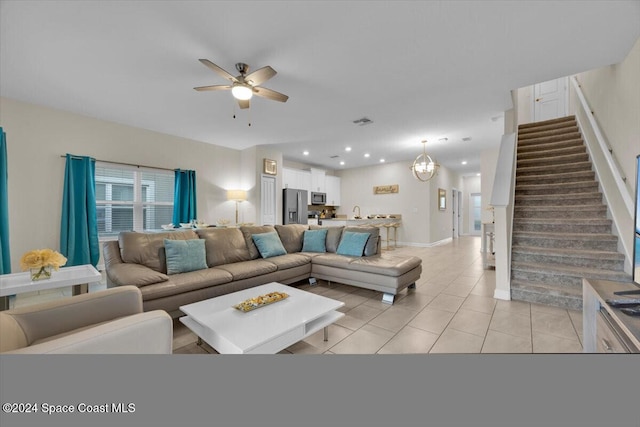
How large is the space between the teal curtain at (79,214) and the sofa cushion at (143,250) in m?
1.72

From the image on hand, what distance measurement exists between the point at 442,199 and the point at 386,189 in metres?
1.86

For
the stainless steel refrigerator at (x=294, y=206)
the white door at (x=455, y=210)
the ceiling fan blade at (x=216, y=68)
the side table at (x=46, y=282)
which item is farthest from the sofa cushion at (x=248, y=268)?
the white door at (x=455, y=210)

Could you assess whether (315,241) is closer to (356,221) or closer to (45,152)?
(356,221)

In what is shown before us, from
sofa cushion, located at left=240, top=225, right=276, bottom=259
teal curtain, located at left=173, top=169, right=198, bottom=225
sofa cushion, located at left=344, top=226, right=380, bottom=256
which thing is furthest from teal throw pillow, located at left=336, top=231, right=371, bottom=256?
teal curtain, located at left=173, top=169, right=198, bottom=225

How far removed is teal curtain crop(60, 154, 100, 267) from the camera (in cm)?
340

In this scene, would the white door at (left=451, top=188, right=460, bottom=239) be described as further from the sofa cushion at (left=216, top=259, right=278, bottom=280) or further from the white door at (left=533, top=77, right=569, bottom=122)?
the sofa cushion at (left=216, top=259, right=278, bottom=280)

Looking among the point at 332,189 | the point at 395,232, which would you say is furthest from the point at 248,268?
the point at 332,189

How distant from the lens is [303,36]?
197 centimetres

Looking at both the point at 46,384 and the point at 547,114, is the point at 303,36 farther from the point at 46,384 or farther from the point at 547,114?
the point at 547,114

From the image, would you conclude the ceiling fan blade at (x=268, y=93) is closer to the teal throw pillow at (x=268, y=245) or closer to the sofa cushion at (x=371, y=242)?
the teal throw pillow at (x=268, y=245)

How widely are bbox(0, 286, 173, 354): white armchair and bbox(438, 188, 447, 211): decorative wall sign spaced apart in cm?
767

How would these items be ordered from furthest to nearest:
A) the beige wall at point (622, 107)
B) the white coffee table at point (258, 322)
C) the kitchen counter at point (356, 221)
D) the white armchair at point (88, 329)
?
the kitchen counter at point (356, 221), the beige wall at point (622, 107), the white coffee table at point (258, 322), the white armchair at point (88, 329)

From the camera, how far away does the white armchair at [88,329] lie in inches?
32.2

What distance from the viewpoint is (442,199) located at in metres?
7.53
